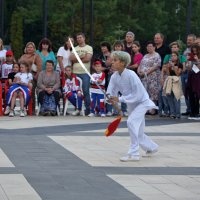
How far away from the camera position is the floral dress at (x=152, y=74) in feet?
66.5

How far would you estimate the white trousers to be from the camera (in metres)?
12.3

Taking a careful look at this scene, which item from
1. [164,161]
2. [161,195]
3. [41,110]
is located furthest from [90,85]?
[161,195]

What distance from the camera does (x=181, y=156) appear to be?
42.0 feet

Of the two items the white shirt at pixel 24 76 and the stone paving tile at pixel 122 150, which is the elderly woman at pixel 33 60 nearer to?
the white shirt at pixel 24 76

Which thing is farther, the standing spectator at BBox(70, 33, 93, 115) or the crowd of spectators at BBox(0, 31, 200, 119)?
→ the standing spectator at BBox(70, 33, 93, 115)

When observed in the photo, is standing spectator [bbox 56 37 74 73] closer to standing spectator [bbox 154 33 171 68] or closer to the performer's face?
standing spectator [bbox 154 33 171 68]

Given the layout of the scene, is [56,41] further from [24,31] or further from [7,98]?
[7,98]

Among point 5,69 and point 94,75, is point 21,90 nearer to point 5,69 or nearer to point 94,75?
point 5,69

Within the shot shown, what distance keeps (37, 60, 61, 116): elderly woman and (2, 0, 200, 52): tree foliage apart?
36908mm

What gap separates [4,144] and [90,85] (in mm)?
7283

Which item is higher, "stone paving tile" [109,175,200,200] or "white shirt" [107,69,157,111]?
"white shirt" [107,69,157,111]

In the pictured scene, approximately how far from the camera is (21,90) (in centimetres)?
2038

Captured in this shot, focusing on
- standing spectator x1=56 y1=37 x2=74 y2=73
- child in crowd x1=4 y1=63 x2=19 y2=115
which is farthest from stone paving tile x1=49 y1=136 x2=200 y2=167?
standing spectator x1=56 y1=37 x2=74 y2=73

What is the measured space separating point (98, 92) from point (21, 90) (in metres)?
1.95
